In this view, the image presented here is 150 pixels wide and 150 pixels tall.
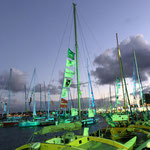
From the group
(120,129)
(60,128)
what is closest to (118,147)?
(60,128)

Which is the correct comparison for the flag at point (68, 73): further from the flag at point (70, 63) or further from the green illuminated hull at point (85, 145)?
the green illuminated hull at point (85, 145)

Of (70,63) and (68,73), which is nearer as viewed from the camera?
(68,73)

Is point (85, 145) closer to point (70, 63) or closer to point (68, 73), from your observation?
point (68, 73)

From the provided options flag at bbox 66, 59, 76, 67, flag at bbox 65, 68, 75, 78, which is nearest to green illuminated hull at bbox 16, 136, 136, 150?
flag at bbox 65, 68, 75, 78

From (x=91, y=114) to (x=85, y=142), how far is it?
22.3m

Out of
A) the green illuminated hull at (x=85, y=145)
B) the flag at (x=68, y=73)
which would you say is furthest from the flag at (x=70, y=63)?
the green illuminated hull at (x=85, y=145)

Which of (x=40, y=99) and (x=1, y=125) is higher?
(x=40, y=99)

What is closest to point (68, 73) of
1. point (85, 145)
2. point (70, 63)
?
point (70, 63)

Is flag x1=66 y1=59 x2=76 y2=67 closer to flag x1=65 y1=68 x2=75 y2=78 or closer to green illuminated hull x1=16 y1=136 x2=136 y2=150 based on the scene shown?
flag x1=65 y1=68 x2=75 y2=78

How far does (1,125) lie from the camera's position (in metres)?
68.0

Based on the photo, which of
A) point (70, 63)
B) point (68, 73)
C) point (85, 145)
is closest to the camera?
point (85, 145)

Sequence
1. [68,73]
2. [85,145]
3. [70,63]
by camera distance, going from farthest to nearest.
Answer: [70,63] → [68,73] → [85,145]

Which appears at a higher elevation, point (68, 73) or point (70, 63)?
point (70, 63)

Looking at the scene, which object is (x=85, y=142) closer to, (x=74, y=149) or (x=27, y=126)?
(x=74, y=149)
